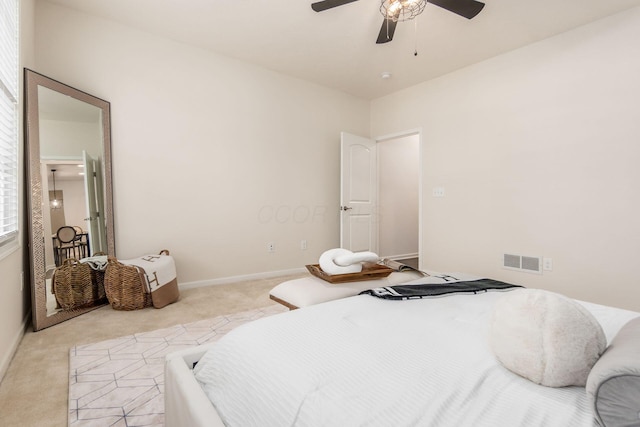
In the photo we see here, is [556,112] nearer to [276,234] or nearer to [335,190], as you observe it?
[335,190]

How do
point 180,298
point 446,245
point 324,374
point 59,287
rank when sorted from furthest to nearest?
point 446,245, point 180,298, point 59,287, point 324,374

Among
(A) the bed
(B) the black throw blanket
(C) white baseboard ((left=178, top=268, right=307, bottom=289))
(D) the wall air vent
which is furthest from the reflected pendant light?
(D) the wall air vent

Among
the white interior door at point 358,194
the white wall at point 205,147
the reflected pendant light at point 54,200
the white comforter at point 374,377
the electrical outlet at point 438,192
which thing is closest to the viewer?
the white comforter at point 374,377

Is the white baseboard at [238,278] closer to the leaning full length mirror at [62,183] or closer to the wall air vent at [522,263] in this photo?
the leaning full length mirror at [62,183]

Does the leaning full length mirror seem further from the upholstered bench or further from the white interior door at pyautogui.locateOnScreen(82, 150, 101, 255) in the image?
the upholstered bench

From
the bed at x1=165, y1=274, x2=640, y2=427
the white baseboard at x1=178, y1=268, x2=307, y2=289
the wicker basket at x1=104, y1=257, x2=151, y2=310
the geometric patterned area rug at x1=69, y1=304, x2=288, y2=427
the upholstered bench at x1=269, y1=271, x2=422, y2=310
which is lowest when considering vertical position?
the geometric patterned area rug at x1=69, y1=304, x2=288, y2=427

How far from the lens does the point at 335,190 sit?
4688 millimetres

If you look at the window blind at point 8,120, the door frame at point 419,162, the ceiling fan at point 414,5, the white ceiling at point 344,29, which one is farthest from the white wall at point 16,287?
the door frame at point 419,162

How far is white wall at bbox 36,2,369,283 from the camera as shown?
2988mm

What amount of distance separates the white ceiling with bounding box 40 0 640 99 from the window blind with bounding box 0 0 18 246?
0.97m

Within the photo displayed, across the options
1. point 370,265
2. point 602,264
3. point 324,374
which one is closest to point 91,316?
point 370,265

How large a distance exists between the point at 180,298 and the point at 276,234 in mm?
1407

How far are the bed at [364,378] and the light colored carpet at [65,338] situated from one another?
84 centimetres

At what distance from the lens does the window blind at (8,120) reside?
1829mm
